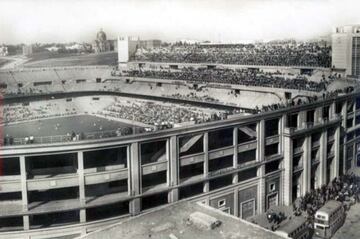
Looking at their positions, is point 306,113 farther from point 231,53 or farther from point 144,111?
point 231,53

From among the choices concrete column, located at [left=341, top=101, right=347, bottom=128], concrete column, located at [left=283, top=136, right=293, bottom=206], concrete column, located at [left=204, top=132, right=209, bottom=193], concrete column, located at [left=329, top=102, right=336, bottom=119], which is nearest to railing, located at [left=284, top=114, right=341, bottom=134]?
concrete column, located at [left=329, top=102, right=336, bottom=119]

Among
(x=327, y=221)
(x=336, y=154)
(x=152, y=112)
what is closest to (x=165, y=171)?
(x=327, y=221)

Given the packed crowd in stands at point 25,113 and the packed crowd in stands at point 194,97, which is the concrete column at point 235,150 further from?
the packed crowd in stands at point 25,113

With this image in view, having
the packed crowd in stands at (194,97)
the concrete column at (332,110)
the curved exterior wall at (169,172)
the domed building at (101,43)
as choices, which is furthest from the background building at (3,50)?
the concrete column at (332,110)

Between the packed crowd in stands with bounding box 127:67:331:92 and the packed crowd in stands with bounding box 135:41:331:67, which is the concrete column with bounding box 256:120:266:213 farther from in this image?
the packed crowd in stands with bounding box 135:41:331:67

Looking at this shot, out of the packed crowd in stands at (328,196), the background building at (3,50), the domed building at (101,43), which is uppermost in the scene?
the domed building at (101,43)
